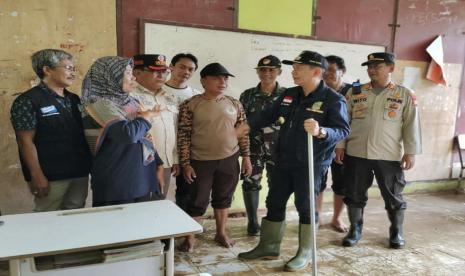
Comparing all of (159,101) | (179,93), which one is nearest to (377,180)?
(179,93)

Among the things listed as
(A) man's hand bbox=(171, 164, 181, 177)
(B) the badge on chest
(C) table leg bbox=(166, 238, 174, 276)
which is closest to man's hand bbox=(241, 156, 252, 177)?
(A) man's hand bbox=(171, 164, 181, 177)

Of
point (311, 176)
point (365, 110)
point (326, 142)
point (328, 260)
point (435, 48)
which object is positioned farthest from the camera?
point (435, 48)

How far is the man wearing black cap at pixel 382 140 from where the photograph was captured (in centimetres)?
306

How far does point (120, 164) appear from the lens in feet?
6.74

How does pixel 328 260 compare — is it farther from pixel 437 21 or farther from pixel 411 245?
pixel 437 21

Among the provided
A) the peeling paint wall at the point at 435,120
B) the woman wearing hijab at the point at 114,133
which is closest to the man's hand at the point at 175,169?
the woman wearing hijab at the point at 114,133

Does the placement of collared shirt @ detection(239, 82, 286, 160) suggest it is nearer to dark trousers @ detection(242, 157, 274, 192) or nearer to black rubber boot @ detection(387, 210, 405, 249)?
dark trousers @ detection(242, 157, 274, 192)

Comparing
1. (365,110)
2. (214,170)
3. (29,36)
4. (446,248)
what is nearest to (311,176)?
(214,170)

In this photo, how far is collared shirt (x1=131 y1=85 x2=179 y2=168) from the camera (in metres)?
2.62

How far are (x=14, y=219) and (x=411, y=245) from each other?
2.99m

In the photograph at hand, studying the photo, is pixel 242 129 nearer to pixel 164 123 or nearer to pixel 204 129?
pixel 204 129

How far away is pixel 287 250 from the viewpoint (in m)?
3.09

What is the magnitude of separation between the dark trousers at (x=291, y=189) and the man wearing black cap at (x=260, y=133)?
0.52 m

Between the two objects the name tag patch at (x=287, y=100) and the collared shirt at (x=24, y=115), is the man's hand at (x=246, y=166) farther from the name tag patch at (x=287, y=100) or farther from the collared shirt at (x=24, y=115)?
the collared shirt at (x=24, y=115)
